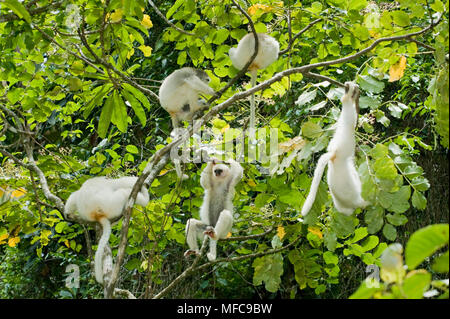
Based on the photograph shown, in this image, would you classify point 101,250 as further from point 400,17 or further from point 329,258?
point 400,17

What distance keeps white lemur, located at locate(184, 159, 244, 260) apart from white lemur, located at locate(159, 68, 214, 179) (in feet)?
2.12

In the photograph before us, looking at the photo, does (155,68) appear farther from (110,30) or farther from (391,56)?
(391,56)

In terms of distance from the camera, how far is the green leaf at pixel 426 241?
1.15 m

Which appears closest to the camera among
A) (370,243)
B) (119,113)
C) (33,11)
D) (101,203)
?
(101,203)

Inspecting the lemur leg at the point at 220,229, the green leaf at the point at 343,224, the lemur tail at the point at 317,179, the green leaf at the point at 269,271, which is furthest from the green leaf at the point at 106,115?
the green leaf at the point at 343,224

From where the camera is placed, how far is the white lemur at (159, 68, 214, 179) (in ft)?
14.9

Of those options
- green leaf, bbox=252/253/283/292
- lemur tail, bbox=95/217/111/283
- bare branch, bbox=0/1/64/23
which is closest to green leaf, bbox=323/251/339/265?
green leaf, bbox=252/253/283/292

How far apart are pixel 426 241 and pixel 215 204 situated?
3.08 meters

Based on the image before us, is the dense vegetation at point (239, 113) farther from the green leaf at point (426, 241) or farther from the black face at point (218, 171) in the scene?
the green leaf at point (426, 241)

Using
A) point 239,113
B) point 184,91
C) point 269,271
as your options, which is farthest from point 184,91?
point 269,271

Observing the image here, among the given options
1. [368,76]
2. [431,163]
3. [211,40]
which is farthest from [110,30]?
[431,163]

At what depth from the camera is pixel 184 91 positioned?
4.59 metres

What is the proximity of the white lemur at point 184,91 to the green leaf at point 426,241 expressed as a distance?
11.4ft

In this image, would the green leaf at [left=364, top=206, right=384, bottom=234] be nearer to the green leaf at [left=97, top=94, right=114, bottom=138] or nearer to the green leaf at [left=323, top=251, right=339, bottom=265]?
the green leaf at [left=323, top=251, right=339, bottom=265]
